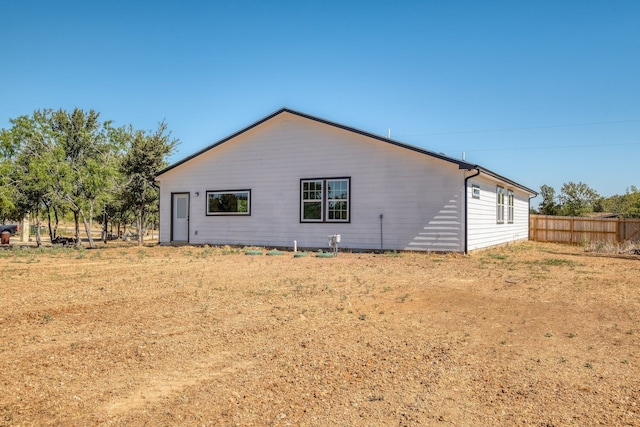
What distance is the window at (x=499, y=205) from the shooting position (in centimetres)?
1914

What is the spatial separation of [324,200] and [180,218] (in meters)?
7.21

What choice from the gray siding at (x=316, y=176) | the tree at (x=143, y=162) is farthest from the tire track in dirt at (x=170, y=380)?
the tree at (x=143, y=162)

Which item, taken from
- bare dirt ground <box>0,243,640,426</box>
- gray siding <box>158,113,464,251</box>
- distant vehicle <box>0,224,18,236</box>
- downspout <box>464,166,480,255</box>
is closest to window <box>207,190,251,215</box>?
gray siding <box>158,113,464,251</box>

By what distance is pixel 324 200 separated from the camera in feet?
55.3

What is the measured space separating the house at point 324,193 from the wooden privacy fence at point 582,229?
299 inches

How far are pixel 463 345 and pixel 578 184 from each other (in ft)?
138

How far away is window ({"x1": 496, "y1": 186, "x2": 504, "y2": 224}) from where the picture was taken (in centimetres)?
1914

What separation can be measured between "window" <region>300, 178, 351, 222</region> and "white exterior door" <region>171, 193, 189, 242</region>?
5.85 m

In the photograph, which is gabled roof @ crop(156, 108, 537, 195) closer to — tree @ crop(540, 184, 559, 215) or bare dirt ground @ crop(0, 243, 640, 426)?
bare dirt ground @ crop(0, 243, 640, 426)

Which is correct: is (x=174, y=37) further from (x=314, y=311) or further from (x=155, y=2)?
(x=314, y=311)

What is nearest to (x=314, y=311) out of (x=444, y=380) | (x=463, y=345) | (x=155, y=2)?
(x=463, y=345)

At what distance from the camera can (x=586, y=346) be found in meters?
4.88

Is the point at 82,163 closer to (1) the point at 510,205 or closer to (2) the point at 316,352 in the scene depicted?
(1) the point at 510,205

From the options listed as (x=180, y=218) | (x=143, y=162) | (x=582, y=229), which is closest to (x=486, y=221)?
(x=582, y=229)
